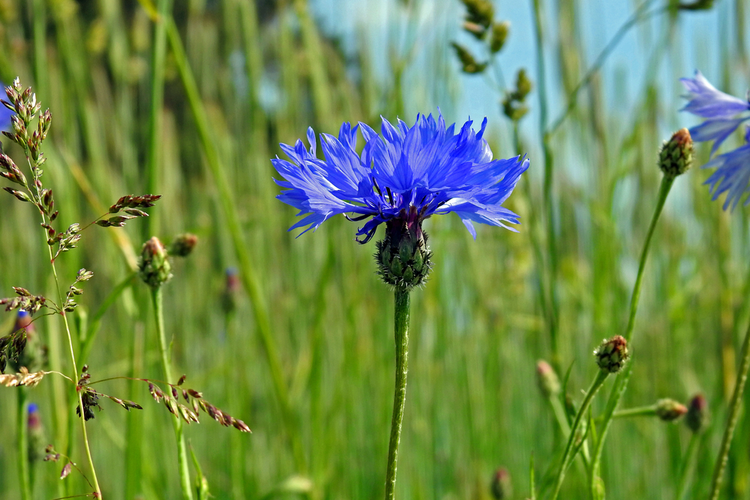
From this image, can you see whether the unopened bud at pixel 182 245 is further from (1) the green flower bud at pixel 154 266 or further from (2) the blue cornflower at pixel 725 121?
(2) the blue cornflower at pixel 725 121

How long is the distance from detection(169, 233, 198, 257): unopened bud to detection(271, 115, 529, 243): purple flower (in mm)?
195

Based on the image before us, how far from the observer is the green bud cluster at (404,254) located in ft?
1.72

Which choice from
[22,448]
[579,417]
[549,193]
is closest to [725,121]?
[549,193]

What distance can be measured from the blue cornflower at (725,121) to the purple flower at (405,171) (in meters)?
0.24

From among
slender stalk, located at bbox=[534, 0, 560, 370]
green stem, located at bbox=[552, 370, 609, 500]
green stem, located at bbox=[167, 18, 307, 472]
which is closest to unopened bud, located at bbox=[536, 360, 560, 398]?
slender stalk, located at bbox=[534, 0, 560, 370]

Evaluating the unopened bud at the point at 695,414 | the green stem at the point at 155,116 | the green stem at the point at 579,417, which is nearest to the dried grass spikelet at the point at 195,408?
the green stem at the point at 579,417

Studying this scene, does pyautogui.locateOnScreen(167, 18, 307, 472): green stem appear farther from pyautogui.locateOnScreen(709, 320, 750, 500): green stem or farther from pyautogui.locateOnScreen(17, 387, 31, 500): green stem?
pyautogui.locateOnScreen(709, 320, 750, 500): green stem

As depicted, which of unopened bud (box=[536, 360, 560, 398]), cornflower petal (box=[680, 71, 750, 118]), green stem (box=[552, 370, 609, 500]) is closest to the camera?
green stem (box=[552, 370, 609, 500])

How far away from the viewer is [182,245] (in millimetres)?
687

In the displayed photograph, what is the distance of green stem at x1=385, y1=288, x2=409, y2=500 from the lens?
0.44 meters

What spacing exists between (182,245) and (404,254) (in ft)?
0.92

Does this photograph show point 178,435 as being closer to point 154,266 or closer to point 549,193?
point 154,266

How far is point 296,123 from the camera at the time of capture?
5.24ft

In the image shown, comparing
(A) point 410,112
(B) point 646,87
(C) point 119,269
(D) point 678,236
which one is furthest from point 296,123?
(D) point 678,236
